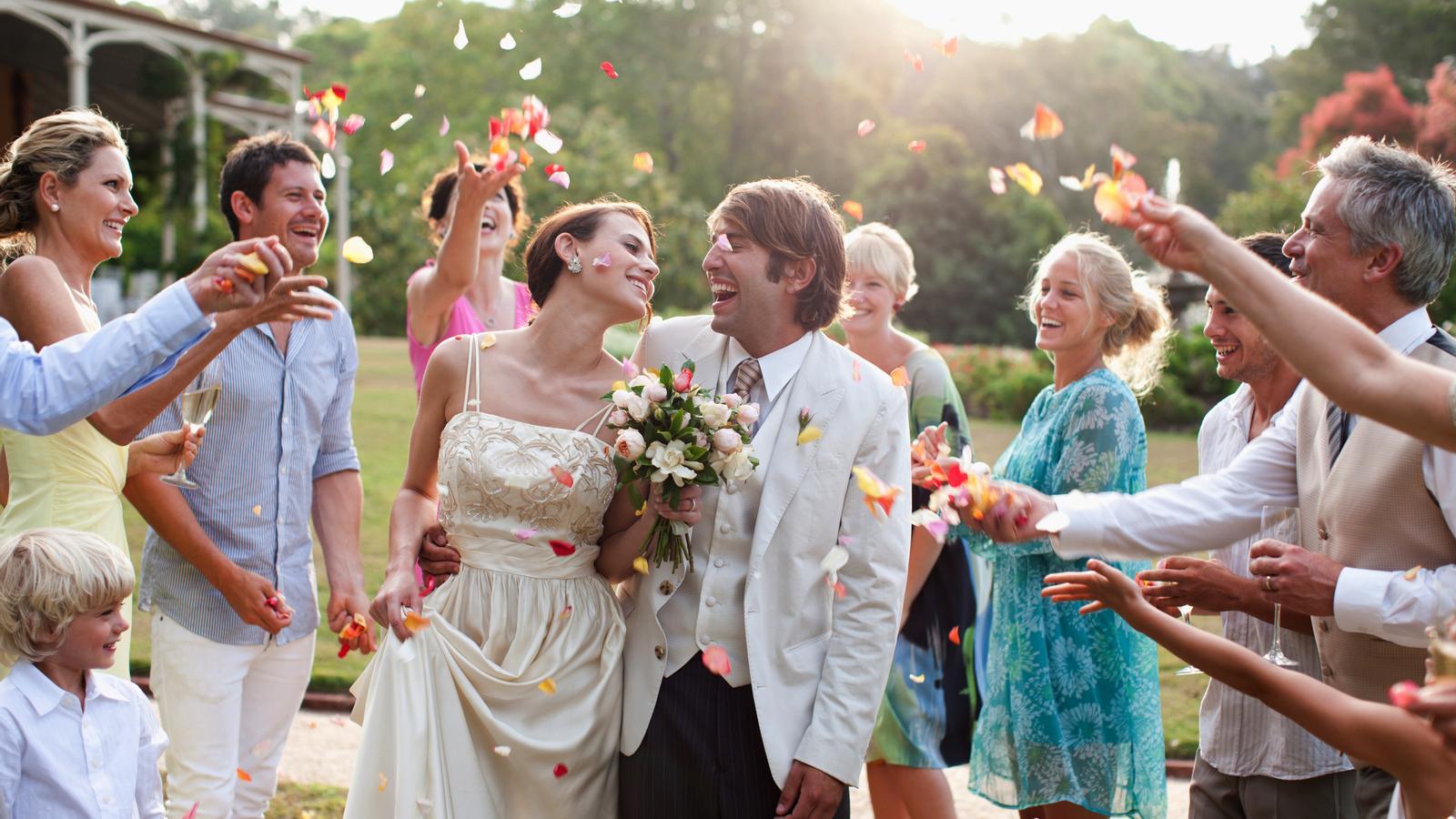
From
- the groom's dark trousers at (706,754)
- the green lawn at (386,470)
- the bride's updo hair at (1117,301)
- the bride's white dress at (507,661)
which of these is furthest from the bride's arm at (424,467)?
the green lawn at (386,470)

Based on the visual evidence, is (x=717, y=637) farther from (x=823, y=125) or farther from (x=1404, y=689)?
(x=823, y=125)

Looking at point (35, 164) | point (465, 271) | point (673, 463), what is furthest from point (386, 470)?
point (673, 463)

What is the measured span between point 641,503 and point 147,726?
140 centimetres

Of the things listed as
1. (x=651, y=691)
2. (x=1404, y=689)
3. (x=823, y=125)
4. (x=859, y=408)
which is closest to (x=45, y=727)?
(x=651, y=691)

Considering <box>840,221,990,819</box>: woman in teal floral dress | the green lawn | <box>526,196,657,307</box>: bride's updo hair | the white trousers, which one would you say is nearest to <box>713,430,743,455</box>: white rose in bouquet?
<box>526,196,657,307</box>: bride's updo hair

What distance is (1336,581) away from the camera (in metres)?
2.87

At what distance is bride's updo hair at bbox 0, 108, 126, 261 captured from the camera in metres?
3.69

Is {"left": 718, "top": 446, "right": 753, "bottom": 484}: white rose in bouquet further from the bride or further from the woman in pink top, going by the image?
the woman in pink top

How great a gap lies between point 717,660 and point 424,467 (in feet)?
3.78

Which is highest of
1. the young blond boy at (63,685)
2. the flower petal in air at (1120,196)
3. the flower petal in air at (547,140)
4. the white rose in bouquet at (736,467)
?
the flower petal in air at (547,140)

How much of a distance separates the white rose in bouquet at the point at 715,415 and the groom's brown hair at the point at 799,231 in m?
0.53

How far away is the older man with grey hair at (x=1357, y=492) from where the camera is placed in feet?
9.27

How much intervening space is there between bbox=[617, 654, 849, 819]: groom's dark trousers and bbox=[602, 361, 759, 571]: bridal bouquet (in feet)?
1.09

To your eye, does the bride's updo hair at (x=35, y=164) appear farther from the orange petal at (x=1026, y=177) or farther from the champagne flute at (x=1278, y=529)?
the champagne flute at (x=1278, y=529)
